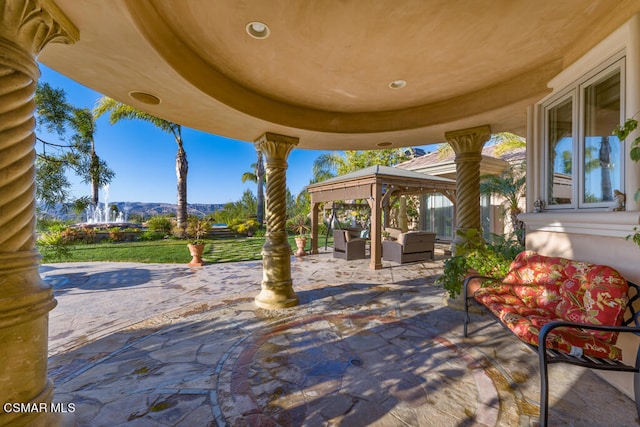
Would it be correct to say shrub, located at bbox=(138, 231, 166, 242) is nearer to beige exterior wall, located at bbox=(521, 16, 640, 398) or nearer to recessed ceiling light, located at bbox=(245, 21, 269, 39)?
recessed ceiling light, located at bbox=(245, 21, 269, 39)

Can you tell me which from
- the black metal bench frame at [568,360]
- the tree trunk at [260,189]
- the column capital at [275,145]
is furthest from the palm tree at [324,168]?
the black metal bench frame at [568,360]

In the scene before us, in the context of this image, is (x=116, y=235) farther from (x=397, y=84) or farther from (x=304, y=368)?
(x=397, y=84)

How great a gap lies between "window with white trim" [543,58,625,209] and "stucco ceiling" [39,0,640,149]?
1.17 ft

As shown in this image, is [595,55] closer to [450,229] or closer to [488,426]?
[488,426]

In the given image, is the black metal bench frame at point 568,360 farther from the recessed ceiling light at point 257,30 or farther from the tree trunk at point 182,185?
the tree trunk at point 182,185

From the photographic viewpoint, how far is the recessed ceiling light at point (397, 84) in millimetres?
3457

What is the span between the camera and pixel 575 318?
8.09 ft

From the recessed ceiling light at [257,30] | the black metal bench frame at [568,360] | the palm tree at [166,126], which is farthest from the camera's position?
the palm tree at [166,126]

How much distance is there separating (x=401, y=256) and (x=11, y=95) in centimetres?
834

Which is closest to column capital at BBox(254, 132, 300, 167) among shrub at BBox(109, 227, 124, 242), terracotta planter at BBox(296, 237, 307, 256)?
terracotta planter at BBox(296, 237, 307, 256)

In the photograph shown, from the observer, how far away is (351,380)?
2.62m

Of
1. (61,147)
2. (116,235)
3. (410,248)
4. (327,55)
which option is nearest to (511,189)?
(410,248)

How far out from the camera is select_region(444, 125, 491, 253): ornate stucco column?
14.7 ft

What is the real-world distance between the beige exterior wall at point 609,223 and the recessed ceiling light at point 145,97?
4.53 meters
